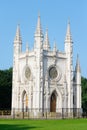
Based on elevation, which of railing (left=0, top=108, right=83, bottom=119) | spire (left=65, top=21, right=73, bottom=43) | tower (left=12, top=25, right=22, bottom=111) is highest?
spire (left=65, top=21, right=73, bottom=43)

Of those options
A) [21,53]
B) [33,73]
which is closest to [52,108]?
[33,73]

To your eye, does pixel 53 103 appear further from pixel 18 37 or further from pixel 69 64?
pixel 18 37

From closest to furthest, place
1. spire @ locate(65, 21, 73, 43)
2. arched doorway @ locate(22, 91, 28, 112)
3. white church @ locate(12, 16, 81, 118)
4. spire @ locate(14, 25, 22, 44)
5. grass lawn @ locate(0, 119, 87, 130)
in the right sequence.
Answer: grass lawn @ locate(0, 119, 87, 130)
white church @ locate(12, 16, 81, 118)
arched doorway @ locate(22, 91, 28, 112)
spire @ locate(65, 21, 73, 43)
spire @ locate(14, 25, 22, 44)

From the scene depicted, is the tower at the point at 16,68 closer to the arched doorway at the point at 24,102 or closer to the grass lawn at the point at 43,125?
the arched doorway at the point at 24,102

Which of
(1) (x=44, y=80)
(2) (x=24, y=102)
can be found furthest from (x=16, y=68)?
(1) (x=44, y=80)

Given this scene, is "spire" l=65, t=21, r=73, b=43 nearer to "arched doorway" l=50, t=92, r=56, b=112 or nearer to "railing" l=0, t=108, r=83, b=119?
"arched doorway" l=50, t=92, r=56, b=112

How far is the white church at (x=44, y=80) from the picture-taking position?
213ft

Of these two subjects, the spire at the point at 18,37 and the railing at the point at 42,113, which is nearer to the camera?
the railing at the point at 42,113

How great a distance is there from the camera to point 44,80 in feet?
216

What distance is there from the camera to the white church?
64.8 meters


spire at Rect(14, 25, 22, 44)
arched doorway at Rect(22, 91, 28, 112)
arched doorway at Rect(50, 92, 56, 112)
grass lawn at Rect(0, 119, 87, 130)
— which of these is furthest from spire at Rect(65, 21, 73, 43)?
grass lawn at Rect(0, 119, 87, 130)

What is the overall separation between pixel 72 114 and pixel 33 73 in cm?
979

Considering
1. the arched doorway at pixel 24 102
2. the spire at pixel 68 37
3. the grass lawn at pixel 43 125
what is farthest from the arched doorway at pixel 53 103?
the grass lawn at pixel 43 125

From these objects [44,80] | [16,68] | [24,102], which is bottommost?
[24,102]
